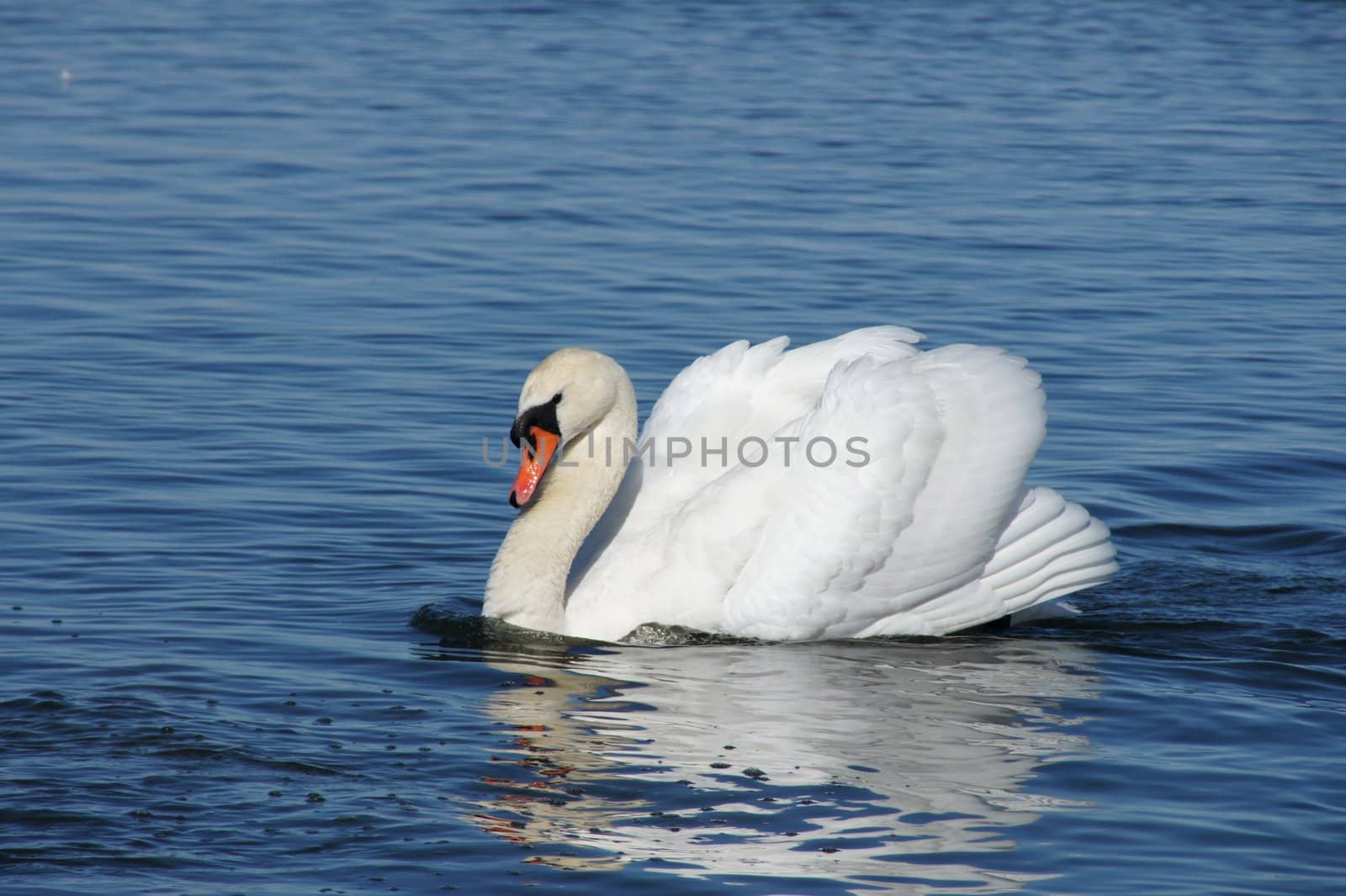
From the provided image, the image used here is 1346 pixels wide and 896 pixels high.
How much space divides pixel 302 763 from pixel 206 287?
8.59 meters

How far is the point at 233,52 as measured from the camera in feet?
88.0

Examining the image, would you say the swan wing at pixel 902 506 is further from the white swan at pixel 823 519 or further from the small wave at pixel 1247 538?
the small wave at pixel 1247 538

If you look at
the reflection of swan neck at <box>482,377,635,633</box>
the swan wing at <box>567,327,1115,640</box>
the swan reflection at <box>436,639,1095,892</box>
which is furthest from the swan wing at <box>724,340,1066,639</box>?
the reflection of swan neck at <box>482,377,635,633</box>

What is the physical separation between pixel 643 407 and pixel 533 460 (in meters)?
3.66

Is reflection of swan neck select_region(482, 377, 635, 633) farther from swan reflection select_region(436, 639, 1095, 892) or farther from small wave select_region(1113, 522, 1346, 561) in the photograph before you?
small wave select_region(1113, 522, 1346, 561)

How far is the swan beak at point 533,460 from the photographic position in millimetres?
8461

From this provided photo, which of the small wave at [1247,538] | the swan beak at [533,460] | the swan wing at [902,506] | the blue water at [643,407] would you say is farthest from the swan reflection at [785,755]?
the small wave at [1247,538]

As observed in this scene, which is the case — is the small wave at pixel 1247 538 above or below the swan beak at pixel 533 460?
below

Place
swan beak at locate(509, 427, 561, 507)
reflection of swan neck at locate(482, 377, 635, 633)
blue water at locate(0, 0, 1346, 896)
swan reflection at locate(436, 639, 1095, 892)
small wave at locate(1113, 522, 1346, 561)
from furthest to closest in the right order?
small wave at locate(1113, 522, 1346, 561), reflection of swan neck at locate(482, 377, 635, 633), swan beak at locate(509, 427, 561, 507), blue water at locate(0, 0, 1346, 896), swan reflection at locate(436, 639, 1095, 892)

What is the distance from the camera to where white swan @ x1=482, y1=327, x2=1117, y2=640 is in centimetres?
838

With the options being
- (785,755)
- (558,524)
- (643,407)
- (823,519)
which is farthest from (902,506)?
(643,407)

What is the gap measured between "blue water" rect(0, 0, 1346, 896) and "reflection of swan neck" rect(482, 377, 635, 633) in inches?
9.1

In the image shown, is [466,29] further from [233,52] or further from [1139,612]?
[1139,612]

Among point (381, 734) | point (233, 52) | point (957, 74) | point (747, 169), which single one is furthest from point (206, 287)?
point (957, 74)
